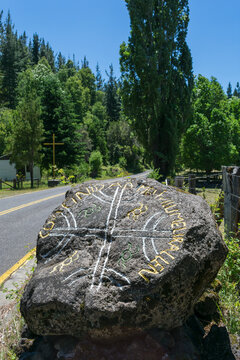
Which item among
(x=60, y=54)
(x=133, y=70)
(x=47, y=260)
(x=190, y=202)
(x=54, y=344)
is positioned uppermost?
(x=60, y=54)

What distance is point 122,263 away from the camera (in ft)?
8.70

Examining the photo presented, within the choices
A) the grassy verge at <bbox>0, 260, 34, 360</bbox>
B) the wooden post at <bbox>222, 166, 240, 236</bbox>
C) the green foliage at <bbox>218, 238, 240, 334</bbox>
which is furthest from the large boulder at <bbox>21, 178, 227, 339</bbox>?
the wooden post at <bbox>222, 166, 240, 236</bbox>

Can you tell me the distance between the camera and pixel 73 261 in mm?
2779

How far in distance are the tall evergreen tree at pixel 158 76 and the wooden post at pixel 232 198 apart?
53.2ft

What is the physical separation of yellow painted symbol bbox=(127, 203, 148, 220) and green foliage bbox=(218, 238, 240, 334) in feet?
4.28

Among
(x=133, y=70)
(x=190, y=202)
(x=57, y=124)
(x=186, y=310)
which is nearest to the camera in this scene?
(x=186, y=310)

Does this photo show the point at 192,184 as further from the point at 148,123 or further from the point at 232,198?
the point at 148,123

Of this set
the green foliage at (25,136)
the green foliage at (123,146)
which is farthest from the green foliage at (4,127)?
the green foliage at (25,136)

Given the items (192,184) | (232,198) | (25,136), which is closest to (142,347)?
(232,198)

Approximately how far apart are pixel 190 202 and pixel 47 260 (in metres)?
1.55

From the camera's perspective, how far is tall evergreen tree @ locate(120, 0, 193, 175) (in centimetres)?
2038

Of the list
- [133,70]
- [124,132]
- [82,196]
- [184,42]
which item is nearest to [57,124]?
[133,70]

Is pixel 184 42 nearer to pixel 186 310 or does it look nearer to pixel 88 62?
pixel 186 310

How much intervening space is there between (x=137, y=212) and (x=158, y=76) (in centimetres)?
1862
